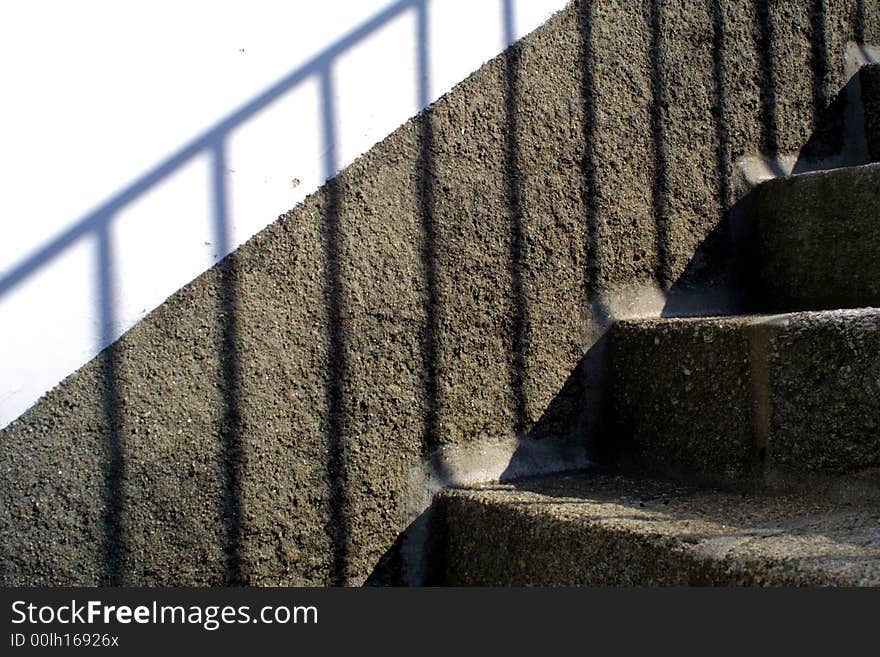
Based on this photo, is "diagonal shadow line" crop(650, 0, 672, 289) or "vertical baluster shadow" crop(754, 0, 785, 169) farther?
"vertical baluster shadow" crop(754, 0, 785, 169)

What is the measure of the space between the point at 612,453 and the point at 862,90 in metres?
1.11

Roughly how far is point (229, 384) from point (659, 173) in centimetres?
94

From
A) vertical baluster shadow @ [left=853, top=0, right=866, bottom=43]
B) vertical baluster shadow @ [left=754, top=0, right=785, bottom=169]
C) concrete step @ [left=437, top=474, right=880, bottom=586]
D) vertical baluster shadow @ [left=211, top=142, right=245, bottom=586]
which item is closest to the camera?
concrete step @ [left=437, top=474, right=880, bottom=586]

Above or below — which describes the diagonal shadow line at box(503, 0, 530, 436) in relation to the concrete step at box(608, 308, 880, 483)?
above

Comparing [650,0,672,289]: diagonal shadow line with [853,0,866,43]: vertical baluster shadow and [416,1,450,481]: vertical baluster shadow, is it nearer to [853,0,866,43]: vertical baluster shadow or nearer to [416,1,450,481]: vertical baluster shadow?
[416,1,450,481]: vertical baluster shadow

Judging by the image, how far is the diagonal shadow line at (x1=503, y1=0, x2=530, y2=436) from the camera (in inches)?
61.0

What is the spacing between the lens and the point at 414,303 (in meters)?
1.46

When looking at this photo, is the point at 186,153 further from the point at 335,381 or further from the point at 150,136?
the point at 335,381

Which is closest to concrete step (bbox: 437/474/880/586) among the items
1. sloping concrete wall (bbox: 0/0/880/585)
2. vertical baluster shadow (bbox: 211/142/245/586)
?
sloping concrete wall (bbox: 0/0/880/585)

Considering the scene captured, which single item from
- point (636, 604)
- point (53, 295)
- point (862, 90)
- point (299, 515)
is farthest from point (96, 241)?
point (862, 90)

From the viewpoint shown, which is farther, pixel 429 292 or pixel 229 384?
pixel 429 292

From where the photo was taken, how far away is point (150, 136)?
124 cm

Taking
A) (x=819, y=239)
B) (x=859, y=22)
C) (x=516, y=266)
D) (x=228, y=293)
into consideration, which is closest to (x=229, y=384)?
(x=228, y=293)

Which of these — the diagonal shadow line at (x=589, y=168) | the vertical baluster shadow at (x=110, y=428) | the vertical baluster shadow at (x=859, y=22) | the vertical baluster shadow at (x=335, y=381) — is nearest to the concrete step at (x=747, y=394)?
the diagonal shadow line at (x=589, y=168)
